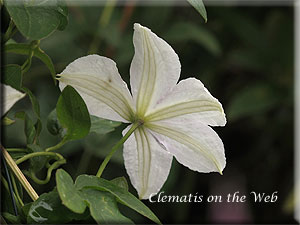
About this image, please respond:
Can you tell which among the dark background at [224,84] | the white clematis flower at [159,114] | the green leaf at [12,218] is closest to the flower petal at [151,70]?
the white clematis flower at [159,114]

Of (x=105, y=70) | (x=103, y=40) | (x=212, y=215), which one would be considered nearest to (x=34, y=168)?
(x=105, y=70)

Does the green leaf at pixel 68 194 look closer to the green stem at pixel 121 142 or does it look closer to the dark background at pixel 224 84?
the green stem at pixel 121 142

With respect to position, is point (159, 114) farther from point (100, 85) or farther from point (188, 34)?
point (188, 34)

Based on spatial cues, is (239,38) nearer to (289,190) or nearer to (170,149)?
(289,190)

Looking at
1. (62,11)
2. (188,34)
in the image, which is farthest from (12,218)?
(188,34)

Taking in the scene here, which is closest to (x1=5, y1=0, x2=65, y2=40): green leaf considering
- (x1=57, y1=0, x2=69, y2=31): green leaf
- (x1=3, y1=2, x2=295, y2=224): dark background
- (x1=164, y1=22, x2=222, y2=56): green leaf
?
(x1=57, y1=0, x2=69, y2=31): green leaf

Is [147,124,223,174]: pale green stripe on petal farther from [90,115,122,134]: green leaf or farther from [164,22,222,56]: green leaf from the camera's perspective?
[164,22,222,56]: green leaf
